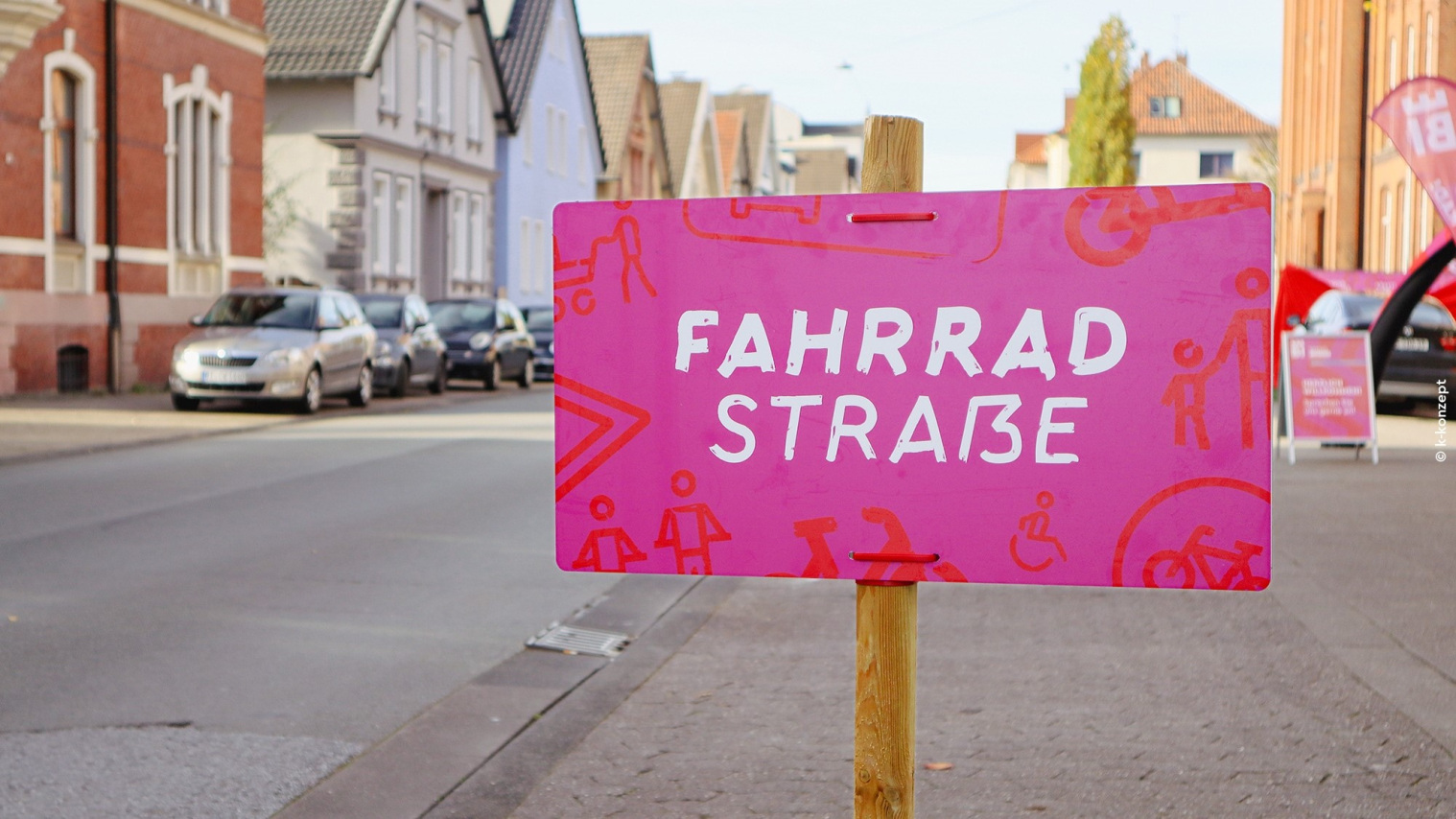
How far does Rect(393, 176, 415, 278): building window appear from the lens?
4003 centimetres

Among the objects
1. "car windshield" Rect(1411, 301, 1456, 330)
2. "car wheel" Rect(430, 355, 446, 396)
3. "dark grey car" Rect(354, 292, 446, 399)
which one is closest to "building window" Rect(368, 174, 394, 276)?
"dark grey car" Rect(354, 292, 446, 399)

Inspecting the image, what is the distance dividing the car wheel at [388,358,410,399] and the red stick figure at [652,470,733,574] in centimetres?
2437

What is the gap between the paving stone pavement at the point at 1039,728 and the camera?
4.77 m

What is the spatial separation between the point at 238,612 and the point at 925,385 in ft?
19.2

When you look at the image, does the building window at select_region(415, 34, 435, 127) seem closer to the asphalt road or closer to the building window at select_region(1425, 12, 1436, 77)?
the building window at select_region(1425, 12, 1436, 77)

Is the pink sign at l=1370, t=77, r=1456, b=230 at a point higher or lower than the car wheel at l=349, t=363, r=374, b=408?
higher

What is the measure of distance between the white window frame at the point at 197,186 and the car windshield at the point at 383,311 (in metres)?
2.86

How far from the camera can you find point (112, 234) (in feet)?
82.9

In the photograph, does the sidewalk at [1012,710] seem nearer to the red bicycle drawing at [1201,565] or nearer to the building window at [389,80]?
the red bicycle drawing at [1201,565]

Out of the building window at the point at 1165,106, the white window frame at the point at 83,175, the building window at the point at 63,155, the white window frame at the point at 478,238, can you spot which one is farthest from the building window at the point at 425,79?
the building window at the point at 1165,106

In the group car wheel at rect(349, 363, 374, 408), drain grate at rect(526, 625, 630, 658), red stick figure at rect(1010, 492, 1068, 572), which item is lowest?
drain grate at rect(526, 625, 630, 658)

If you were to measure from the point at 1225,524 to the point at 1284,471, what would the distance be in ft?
43.4

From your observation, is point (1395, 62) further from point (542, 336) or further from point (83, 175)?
point (83, 175)

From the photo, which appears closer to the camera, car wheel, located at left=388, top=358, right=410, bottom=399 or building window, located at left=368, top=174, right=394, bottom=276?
car wheel, located at left=388, top=358, right=410, bottom=399
